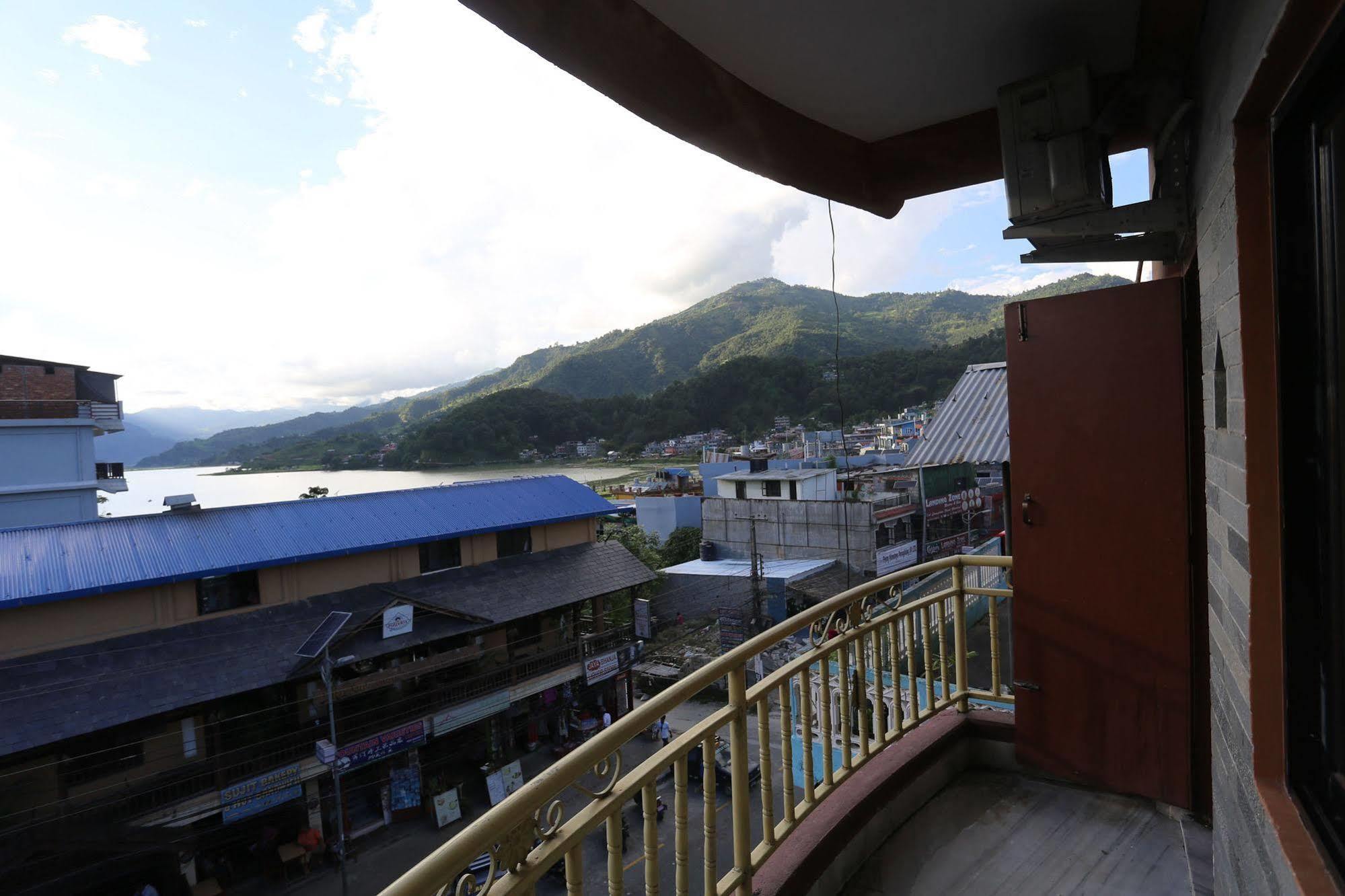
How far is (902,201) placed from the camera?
2764 millimetres

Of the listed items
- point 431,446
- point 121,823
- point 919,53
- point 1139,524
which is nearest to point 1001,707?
point 1139,524

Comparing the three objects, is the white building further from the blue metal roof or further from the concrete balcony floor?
the concrete balcony floor

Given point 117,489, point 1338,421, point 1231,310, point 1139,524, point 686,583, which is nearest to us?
point 1338,421

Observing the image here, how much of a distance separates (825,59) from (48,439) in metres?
26.6

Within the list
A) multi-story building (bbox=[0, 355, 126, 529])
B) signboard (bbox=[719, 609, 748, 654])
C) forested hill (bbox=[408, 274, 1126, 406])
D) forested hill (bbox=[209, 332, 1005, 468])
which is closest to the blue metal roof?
signboard (bbox=[719, 609, 748, 654])

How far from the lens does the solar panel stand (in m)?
10.7

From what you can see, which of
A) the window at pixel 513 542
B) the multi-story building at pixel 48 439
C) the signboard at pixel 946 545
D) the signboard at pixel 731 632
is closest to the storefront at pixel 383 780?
the window at pixel 513 542

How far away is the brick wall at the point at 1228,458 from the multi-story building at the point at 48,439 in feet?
82.3

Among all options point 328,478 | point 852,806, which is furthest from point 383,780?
point 328,478

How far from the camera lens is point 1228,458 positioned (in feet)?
3.93

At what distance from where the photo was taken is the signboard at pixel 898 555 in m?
20.8

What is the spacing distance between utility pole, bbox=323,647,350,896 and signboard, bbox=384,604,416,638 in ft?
3.51

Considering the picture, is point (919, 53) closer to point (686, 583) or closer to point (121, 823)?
point (121, 823)

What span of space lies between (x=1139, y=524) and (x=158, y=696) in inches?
486
